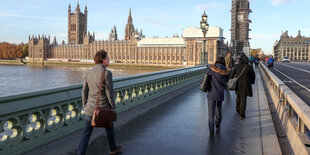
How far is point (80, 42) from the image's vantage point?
16138 centimetres

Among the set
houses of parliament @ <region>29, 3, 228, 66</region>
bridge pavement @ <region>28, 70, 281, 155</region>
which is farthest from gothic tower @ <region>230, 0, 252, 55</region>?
bridge pavement @ <region>28, 70, 281, 155</region>

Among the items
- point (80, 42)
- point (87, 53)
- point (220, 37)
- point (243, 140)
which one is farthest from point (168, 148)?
point (80, 42)

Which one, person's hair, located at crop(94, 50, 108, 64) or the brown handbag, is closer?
the brown handbag

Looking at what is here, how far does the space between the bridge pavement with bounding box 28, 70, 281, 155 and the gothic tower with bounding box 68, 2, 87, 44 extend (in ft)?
514

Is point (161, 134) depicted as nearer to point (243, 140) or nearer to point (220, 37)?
point (243, 140)

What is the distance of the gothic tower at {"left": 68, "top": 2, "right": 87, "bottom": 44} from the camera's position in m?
158

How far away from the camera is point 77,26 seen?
157 metres

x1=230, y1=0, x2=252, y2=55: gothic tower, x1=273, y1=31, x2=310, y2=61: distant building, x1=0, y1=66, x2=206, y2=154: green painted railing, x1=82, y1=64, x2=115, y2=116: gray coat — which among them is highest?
x1=230, y1=0, x2=252, y2=55: gothic tower

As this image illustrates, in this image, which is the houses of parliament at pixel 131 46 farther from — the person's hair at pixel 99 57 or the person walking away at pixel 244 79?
the person's hair at pixel 99 57

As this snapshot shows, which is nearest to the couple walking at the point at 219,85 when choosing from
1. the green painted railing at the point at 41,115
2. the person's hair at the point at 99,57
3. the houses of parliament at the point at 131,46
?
the green painted railing at the point at 41,115

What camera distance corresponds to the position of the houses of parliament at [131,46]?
113669 millimetres

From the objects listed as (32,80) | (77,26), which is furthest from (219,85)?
(77,26)

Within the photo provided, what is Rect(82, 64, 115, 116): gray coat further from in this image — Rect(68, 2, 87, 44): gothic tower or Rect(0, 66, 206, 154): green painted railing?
Rect(68, 2, 87, 44): gothic tower

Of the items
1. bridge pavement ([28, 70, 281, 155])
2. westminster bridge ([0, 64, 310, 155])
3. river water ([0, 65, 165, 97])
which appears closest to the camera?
westminster bridge ([0, 64, 310, 155])
